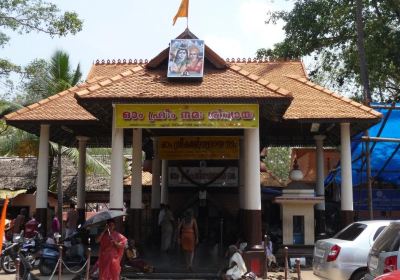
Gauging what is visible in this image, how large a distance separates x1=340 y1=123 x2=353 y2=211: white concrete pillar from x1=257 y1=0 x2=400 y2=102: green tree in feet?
24.1

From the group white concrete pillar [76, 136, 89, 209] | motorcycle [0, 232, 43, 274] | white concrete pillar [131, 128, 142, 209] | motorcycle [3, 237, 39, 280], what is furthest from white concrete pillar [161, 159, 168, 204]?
motorcycle [3, 237, 39, 280]

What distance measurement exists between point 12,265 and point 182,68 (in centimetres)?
714

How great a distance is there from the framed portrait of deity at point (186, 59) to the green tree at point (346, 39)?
10.4m

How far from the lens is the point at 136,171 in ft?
52.5

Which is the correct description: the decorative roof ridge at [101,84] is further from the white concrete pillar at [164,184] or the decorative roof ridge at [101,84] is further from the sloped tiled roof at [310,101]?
the white concrete pillar at [164,184]

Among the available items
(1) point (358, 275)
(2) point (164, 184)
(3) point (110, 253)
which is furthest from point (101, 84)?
(2) point (164, 184)

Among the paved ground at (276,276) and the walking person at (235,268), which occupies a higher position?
the walking person at (235,268)

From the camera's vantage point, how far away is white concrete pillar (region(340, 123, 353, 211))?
1589cm

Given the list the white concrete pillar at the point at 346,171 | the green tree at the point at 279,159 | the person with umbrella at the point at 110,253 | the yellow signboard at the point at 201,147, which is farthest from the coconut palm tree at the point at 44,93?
the green tree at the point at 279,159

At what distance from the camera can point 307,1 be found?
83.8ft

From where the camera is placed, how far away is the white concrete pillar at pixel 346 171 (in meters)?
15.9

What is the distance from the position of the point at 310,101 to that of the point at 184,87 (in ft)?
16.4

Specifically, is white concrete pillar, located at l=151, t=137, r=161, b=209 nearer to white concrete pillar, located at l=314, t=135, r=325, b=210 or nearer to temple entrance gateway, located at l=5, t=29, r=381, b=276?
temple entrance gateway, located at l=5, t=29, r=381, b=276

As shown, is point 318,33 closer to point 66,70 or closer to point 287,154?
point 66,70
